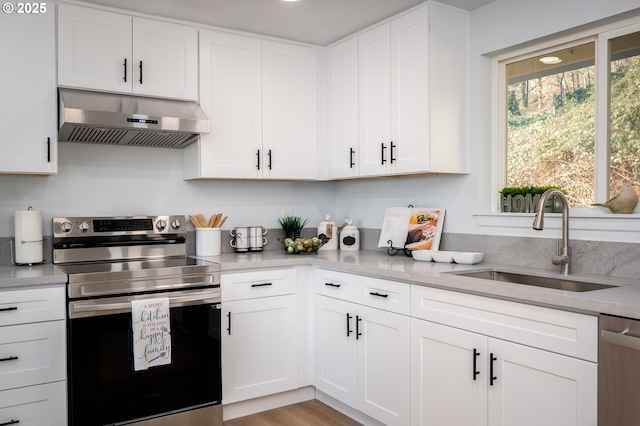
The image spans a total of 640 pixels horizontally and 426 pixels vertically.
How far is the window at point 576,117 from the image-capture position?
250cm

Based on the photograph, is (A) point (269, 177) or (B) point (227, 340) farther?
(A) point (269, 177)

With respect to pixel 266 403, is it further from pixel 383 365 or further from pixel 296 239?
pixel 296 239

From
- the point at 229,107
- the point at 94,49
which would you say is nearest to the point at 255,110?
the point at 229,107

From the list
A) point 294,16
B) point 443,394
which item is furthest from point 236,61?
point 443,394

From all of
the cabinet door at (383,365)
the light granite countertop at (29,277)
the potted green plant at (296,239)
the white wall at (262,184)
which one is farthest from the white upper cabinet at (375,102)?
the light granite countertop at (29,277)

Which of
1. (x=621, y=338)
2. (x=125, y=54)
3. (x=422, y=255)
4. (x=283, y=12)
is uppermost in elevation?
(x=283, y=12)

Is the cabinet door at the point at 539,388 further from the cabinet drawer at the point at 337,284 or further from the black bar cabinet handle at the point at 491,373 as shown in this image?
the cabinet drawer at the point at 337,284

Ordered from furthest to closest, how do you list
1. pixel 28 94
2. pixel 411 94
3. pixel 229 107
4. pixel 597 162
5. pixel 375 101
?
pixel 229 107 < pixel 375 101 < pixel 411 94 < pixel 28 94 < pixel 597 162

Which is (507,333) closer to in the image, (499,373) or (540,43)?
(499,373)

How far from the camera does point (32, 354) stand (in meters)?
2.45

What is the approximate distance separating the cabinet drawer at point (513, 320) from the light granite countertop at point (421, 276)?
33 mm

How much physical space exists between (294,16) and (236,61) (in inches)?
19.0

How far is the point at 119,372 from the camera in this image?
2.61 meters

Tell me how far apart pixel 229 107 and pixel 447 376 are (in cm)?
204
